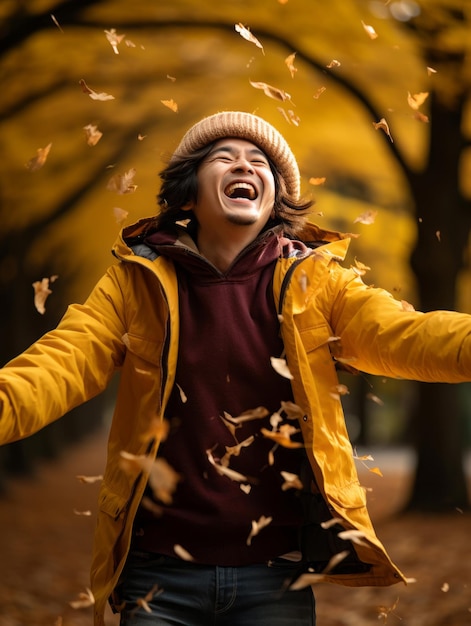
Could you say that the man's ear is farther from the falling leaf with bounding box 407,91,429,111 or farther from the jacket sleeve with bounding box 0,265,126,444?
the falling leaf with bounding box 407,91,429,111

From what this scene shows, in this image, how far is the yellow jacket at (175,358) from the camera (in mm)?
2920

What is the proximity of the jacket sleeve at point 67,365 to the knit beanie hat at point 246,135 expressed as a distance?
61 centimetres

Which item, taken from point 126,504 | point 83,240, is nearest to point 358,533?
point 126,504

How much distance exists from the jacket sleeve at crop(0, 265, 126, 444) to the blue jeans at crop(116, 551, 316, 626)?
1.86ft

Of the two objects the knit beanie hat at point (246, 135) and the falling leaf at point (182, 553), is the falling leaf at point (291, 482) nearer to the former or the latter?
the falling leaf at point (182, 553)

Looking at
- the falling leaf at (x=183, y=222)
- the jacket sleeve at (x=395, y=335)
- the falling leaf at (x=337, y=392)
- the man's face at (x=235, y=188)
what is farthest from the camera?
the falling leaf at (x=183, y=222)

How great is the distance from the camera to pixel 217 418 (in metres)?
3.07

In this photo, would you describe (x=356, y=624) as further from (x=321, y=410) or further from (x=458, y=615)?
(x=321, y=410)

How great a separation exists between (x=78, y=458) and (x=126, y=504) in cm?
2606

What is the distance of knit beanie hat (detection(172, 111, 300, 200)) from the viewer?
3.46 meters

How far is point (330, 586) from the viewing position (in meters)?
8.62

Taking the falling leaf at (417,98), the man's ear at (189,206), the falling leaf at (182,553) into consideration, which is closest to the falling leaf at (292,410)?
the falling leaf at (182,553)

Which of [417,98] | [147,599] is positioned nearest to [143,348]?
[147,599]

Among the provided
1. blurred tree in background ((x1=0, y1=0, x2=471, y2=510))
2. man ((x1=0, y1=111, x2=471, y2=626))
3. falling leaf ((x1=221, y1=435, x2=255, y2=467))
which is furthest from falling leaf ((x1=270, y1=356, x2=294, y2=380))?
blurred tree in background ((x1=0, y1=0, x2=471, y2=510))
